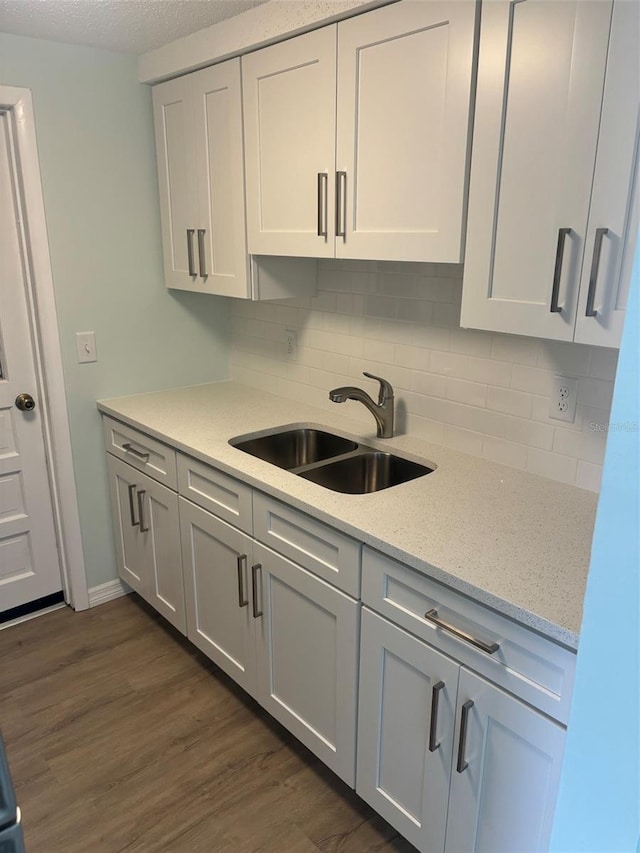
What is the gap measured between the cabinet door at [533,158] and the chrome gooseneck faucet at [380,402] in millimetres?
625

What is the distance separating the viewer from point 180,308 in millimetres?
2873

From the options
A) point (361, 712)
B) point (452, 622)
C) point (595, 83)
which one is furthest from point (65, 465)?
point (595, 83)

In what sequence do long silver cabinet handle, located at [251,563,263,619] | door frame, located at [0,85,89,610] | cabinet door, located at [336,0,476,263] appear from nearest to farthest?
cabinet door, located at [336,0,476,263] < long silver cabinet handle, located at [251,563,263,619] < door frame, located at [0,85,89,610]

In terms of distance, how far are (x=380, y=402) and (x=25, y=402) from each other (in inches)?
58.6

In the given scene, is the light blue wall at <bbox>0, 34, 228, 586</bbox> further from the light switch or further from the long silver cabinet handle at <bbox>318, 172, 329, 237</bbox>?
the long silver cabinet handle at <bbox>318, 172, 329, 237</bbox>

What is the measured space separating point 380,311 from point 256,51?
0.94 m

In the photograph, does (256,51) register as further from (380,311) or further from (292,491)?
(292,491)

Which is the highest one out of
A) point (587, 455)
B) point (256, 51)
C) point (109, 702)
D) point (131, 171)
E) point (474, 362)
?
point (256, 51)

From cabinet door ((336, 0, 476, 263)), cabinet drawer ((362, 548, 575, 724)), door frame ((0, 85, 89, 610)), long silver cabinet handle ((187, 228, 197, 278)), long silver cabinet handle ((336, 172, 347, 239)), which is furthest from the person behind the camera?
long silver cabinet handle ((187, 228, 197, 278))

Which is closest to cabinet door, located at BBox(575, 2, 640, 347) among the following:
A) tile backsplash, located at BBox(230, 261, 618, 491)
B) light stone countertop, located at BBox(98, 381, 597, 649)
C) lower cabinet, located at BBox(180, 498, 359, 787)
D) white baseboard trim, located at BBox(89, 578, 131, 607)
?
tile backsplash, located at BBox(230, 261, 618, 491)

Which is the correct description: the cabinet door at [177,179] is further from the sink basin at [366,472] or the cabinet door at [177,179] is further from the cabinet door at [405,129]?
the sink basin at [366,472]

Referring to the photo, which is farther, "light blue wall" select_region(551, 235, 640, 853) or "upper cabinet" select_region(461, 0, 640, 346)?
"upper cabinet" select_region(461, 0, 640, 346)

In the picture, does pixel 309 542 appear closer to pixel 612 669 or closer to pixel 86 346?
pixel 612 669

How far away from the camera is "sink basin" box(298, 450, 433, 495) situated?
6.82ft
